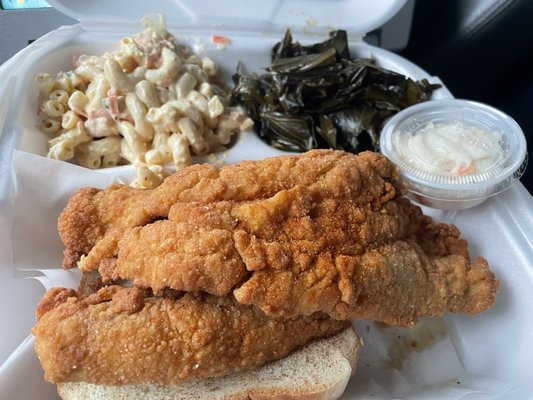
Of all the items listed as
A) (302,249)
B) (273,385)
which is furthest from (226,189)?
(273,385)

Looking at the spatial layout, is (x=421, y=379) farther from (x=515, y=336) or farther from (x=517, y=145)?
(x=517, y=145)

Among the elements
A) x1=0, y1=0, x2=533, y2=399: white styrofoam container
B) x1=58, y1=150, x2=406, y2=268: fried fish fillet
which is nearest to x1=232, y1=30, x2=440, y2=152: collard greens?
x1=0, y1=0, x2=533, y2=399: white styrofoam container

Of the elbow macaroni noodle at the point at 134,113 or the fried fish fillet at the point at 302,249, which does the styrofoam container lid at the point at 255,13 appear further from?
the fried fish fillet at the point at 302,249

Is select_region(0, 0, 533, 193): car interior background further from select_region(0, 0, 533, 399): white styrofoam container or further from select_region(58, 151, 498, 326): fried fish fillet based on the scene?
select_region(58, 151, 498, 326): fried fish fillet

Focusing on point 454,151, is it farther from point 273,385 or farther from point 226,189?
point 273,385

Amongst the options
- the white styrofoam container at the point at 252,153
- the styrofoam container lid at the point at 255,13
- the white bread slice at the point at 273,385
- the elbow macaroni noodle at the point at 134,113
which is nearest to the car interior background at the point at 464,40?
the styrofoam container lid at the point at 255,13

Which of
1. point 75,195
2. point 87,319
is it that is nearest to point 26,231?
point 75,195
